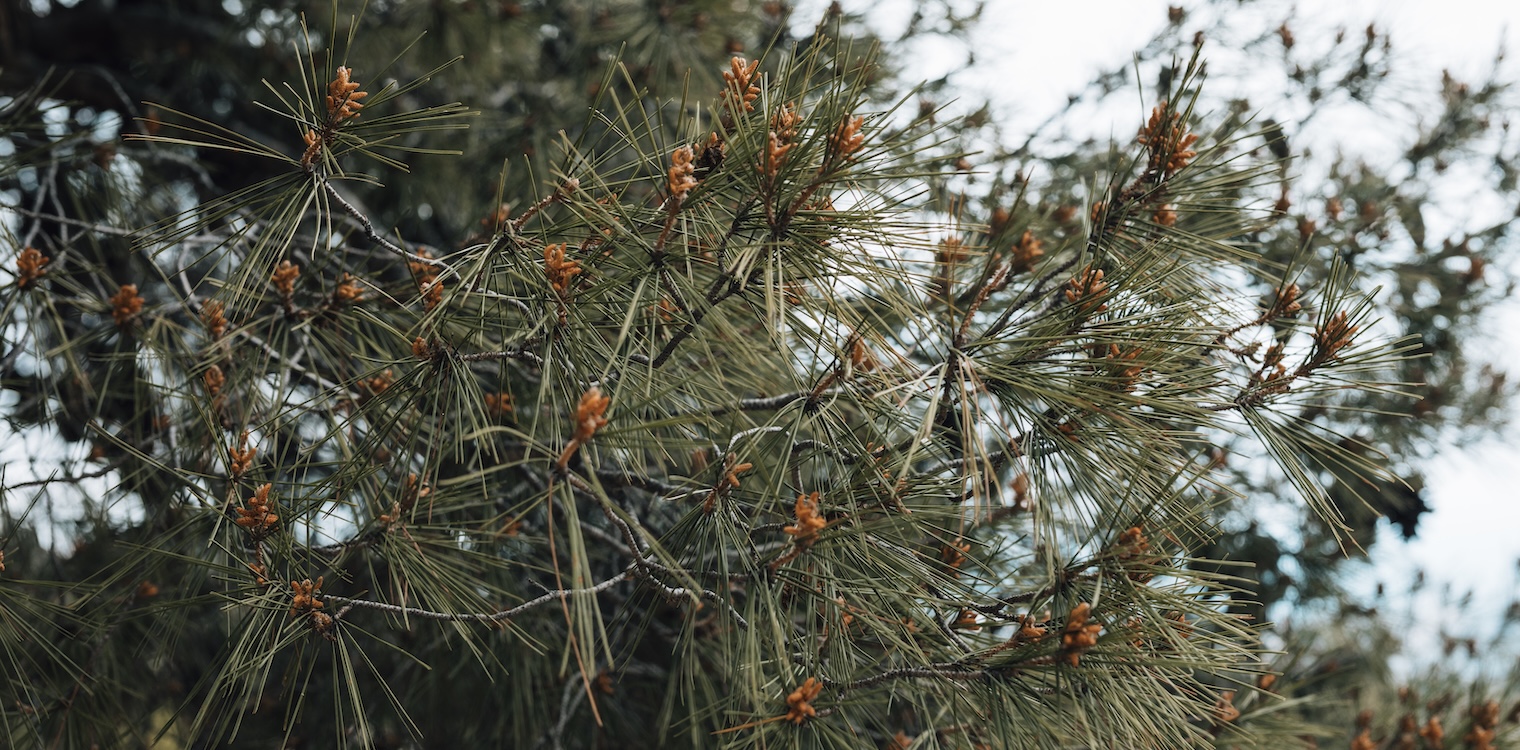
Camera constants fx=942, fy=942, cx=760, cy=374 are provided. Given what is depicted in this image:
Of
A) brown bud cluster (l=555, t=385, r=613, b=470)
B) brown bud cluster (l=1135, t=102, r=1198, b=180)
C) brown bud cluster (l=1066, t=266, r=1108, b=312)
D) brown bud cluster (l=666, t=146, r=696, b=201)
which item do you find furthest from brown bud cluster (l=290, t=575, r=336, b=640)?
brown bud cluster (l=1135, t=102, r=1198, b=180)

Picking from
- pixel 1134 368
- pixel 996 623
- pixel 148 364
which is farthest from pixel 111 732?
pixel 1134 368

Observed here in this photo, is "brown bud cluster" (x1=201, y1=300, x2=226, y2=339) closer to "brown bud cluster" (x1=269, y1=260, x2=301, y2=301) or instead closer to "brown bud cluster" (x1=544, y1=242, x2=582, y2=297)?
"brown bud cluster" (x1=269, y1=260, x2=301, y2=301)

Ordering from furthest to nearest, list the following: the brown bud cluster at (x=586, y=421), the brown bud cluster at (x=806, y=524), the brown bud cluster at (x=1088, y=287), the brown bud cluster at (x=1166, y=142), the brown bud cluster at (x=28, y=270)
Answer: the brown bud cluster at (x=28, y=270) → the brown bud cluster at (x=1166, y=142) → the brown bud cluster at (x=1088, y=287) → the brown bud cluster at (x=806, y=524) → the brown bud cluster at (x=586, y=421)

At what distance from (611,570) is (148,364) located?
0.60 metres

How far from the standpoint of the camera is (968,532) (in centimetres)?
106

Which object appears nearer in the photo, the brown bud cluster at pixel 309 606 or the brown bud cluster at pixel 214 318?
the brown bud cluster at pixel 309 606

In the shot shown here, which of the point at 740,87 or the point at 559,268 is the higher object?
the point at 740,87

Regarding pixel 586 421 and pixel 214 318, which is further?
pixel 214 318

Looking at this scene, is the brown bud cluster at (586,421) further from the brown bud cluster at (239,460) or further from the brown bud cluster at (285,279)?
the brown bud cluster at (285,279)

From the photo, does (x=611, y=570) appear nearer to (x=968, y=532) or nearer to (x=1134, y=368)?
(x=968, y=532)

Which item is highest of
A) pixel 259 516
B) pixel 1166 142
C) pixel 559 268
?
pixel 1166 142

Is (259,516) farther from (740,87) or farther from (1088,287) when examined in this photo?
(1088,287)

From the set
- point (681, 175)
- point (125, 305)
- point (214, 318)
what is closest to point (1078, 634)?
point (681, 175)

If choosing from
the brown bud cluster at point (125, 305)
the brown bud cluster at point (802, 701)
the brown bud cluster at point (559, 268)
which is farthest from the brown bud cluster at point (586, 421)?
the brown bud cluster at point (125, 305)
